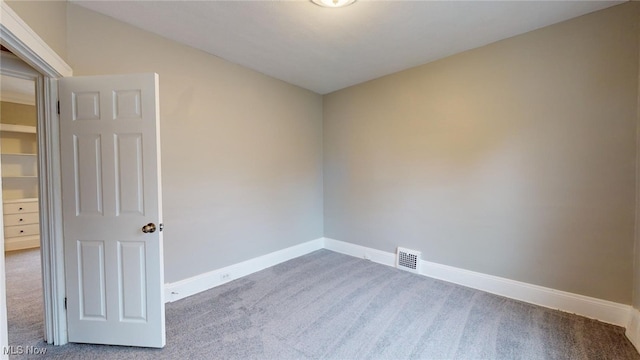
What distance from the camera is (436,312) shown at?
231 cm

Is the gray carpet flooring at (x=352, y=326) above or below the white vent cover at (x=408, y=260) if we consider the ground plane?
below

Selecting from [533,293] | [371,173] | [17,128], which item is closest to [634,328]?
[533,293]

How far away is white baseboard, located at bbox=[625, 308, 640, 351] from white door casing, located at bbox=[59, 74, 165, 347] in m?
3.52

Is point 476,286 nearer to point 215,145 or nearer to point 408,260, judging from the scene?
point 408,260

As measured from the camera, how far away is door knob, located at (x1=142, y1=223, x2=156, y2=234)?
1.85 m

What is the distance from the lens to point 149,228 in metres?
1.86

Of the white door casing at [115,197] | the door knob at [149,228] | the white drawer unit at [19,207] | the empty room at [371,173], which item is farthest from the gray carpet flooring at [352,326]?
the white drawer unit at [19,207]

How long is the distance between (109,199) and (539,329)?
3.56 meters

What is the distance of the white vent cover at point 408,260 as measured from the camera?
10.3ft

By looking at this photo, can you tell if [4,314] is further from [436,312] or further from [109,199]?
[436,312]

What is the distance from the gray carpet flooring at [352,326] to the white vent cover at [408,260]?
241 mm

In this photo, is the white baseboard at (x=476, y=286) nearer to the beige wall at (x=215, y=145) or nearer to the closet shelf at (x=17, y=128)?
the beige wall at (x=215, y=145)

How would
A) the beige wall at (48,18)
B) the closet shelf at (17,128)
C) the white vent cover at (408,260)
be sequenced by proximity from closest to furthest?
the beige wall at (48,18) < the white vent cover at (408,260) < the closet shelf at (17,128)

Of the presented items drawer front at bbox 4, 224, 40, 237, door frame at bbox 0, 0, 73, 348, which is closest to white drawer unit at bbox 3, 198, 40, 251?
drawer front at bbox 4, 224, 40, 237
